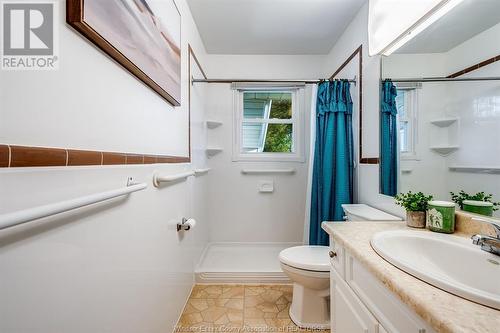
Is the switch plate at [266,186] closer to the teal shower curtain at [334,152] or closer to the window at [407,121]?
→ the teal shower curtain at [334,152]

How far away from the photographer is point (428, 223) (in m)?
1.11

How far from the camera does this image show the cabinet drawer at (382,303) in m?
0.60

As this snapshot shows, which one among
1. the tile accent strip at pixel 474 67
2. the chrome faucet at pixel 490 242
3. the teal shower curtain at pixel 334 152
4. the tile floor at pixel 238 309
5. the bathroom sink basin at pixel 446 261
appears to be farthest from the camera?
the teal shower curtain at pixel 334 152

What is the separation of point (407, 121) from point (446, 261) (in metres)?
0.81

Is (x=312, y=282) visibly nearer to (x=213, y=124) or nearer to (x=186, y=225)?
(x=186, y=225)

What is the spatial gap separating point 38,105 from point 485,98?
59.8 inches

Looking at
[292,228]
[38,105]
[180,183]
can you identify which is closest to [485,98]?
[38,105]

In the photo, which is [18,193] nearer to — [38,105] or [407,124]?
[38,105]

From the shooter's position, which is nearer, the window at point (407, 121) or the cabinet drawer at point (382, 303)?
the cabinet drawer at point (382, 303)

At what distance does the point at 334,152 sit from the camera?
6.75 ft

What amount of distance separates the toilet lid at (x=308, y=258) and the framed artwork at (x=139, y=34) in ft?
4.28

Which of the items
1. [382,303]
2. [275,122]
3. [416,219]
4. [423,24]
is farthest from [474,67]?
[275,122]

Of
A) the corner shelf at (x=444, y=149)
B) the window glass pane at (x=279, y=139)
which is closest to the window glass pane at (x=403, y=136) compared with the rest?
the corner shelf at (x=444, y=149)

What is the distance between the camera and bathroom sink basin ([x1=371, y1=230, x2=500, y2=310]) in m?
0.59
